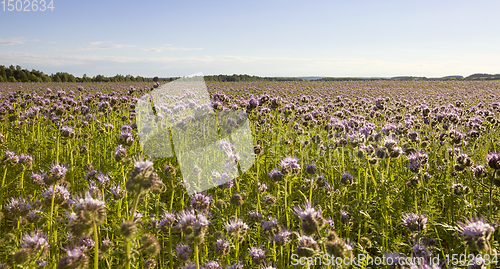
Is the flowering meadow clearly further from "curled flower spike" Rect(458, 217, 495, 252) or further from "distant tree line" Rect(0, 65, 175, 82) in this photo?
"distant tree line" Rect(0, 65, 175, 82)

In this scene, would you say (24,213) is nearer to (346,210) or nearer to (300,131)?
(346,210)

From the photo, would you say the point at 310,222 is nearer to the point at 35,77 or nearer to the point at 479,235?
the point at 479,235

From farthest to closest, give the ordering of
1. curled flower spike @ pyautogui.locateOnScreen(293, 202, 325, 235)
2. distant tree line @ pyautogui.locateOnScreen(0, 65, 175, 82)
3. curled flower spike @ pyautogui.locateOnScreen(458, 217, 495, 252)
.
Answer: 1. distant tree line @ pyautogui.locateOnScreen(0, 65, 175, 82)
2. curled flower spike @ pyautogui.locateOnScreen(293, 202, 325, 235)
3. curled flower spike @ pyautogui.locateOnScreen(458, 217, 495, 252)

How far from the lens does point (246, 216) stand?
4.03m

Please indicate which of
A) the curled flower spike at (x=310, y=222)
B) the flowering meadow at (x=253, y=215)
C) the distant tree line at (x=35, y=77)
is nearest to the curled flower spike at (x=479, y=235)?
the flowering meadow at (x=253, y=215)

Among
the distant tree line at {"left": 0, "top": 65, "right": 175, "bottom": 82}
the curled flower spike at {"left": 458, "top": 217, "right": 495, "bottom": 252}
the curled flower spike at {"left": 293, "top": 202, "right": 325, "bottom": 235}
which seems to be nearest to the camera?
the curled flower spike at {"left": 458, "top": 217, "right": 495, "bottom": 252}

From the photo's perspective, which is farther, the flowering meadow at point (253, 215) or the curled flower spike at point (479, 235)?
the flowering meadow at point (253, 215)

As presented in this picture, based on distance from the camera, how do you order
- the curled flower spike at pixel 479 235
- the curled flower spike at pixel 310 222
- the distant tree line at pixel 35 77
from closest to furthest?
the curled flower spike at pixel 479 235 < the curled flower spike at pixel 310 222 < the distant tree line at pixel 35 77

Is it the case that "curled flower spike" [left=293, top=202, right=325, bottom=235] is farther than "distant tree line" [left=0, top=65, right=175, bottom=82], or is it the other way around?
"distant tree line" [left=0, top=65, right=175, bottom=82]

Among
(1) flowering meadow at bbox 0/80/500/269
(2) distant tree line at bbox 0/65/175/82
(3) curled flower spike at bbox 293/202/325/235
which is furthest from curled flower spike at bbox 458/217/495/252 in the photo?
(2) distant tree line at bbox 0/65/175/82

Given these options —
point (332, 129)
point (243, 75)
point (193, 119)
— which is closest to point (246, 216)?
point (332, 129)

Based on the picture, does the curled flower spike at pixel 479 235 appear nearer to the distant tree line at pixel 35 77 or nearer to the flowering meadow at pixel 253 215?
the flowering meadow at pixel 253 215

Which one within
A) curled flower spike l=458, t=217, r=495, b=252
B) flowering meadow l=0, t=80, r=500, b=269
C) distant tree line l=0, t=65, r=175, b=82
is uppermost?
distant tree line l=0, t=65, r=175, b=82

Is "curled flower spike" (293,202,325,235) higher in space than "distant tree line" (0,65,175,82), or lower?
lower
